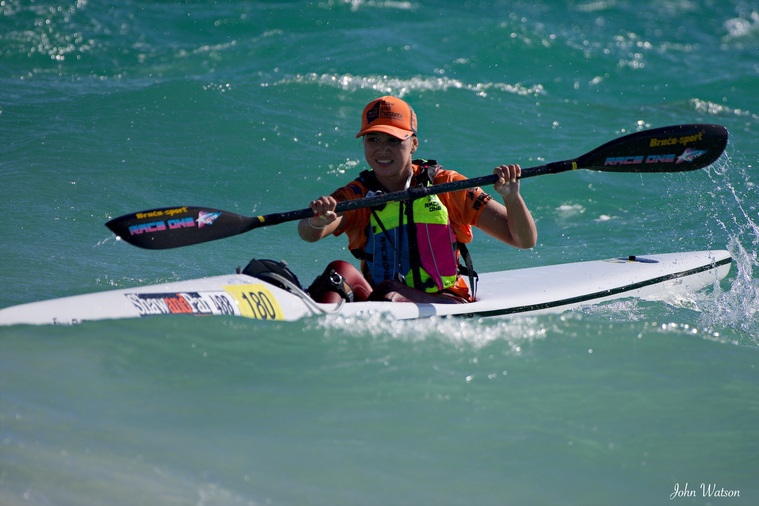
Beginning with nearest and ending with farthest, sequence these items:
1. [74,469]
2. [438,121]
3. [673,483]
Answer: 1. [74,469]
2. [673,483]
3. [438,121]

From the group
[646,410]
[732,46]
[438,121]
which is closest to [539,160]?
[438,121]

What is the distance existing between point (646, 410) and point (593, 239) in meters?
3.99

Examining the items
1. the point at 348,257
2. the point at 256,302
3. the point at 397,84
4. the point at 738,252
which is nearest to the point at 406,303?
the point at 256,302

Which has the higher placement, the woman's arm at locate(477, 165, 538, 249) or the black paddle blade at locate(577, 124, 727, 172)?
the black paddle blade at locate(577, 124, 727, 172)

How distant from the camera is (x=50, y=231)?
641cm

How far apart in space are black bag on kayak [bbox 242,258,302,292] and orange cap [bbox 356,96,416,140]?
0.78 m

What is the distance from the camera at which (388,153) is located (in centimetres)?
438

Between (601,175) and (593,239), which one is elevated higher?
(601,175)

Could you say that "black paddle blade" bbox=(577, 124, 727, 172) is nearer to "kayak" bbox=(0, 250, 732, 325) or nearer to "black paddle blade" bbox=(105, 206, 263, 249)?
"kayak" bbox=(0, 250, 732, 325)

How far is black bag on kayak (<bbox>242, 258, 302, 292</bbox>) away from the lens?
13.8 ft

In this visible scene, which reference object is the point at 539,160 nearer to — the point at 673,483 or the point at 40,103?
the point at 40,103

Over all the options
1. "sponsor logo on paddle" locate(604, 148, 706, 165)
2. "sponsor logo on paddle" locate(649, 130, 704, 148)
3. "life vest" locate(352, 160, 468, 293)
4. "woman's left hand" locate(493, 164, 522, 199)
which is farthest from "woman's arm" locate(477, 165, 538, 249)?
"sponsor logo on paddle" locate(649, 130, 704, 148)

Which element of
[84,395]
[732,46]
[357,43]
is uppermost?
[732,46]

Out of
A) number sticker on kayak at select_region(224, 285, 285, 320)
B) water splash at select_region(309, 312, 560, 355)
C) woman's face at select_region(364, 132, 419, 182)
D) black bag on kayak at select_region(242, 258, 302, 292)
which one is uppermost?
woman's face at select_region(364, 132, 419, 182)
